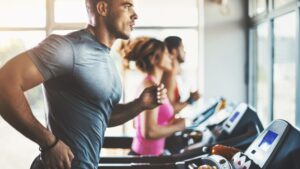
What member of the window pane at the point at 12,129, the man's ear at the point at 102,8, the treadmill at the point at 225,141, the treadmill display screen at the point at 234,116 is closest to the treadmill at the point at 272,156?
the treadmill at the point at 225,141

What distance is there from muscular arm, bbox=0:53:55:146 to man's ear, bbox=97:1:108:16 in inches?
13.2

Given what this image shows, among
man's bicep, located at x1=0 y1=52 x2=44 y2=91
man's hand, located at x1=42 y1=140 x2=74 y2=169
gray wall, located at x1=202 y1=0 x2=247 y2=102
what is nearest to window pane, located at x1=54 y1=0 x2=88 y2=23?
man's bicep, located at x1=0 y1=52 x2=44 y2=91

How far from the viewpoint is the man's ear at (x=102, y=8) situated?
145 cm

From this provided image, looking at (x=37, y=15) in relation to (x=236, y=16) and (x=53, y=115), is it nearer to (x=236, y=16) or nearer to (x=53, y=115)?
(x=53, y=115)

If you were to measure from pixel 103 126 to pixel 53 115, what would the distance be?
20 cm

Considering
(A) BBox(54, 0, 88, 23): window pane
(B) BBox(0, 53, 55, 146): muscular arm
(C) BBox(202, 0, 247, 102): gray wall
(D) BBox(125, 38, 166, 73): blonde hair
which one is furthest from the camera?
(C) BBox(202, 0, 247, 102): gray wall

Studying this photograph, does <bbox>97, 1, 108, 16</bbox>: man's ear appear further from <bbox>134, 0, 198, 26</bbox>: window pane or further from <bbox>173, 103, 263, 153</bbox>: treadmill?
<bbox>173, 103, 263, 153</bbox>: treadmill

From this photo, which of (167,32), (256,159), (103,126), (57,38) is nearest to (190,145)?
(167,32)

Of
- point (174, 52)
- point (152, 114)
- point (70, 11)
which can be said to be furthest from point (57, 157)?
point (174, 52)

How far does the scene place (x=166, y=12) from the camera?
117 inches

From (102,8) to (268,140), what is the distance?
36.4 inches

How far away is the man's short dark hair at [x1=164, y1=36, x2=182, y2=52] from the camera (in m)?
2.53

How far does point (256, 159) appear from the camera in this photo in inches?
69.4

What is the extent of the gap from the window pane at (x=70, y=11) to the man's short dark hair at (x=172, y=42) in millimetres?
867
